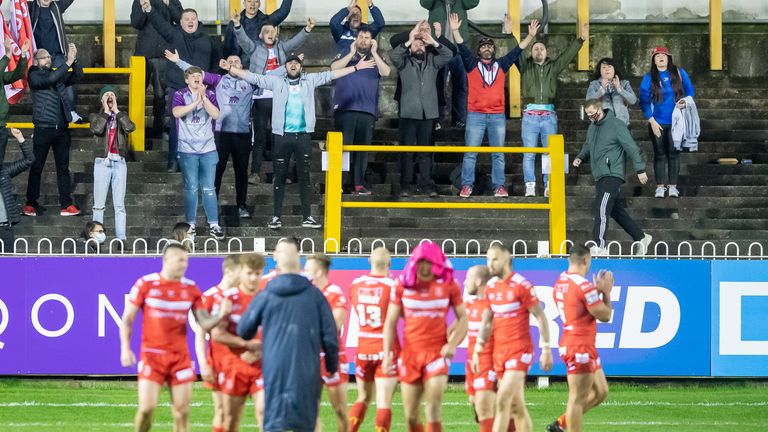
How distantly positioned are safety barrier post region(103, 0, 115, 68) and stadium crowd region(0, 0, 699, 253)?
2.77 meters

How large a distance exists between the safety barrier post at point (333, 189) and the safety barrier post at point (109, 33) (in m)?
6.98

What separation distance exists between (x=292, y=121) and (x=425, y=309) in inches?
266

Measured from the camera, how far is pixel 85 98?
24.1 meters

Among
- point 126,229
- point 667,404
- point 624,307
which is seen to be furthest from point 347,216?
point 667,404

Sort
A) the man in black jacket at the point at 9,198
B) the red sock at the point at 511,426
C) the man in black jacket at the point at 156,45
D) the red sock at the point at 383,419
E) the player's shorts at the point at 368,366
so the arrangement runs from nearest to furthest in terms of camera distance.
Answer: the red sock at the point at 383,419 < the player's shorts at the point at 368,366 < the red sock at the point at 511,426 < the man in black jacket at the point at 9,198 < the man in black jacket at the point at 156,45

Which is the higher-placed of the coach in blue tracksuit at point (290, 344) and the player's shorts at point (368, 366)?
the coach in blue tracksuit at point (290, 344)

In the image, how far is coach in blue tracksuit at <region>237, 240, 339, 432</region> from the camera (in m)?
11.7

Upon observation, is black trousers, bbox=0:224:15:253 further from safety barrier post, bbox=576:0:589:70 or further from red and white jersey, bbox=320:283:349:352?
safety barrier post, bbox=576:0:589:70

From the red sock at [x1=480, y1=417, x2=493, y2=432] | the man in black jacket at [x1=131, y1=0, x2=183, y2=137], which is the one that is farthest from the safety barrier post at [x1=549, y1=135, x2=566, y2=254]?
the man in black jacket at [x1=131, y1=0, x2=183, y2=137]

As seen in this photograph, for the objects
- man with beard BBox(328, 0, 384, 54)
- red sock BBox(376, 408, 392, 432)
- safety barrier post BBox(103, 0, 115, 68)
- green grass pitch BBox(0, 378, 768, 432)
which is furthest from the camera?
safety barrier post BBox(103, 0, 115, 68)

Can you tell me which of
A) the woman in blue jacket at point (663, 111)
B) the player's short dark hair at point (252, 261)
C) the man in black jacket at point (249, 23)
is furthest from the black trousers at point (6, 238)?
the woman in blue jacket at point (663, 111)

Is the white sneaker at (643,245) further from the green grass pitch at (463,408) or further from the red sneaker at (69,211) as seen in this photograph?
the red sneaker at (69,211)

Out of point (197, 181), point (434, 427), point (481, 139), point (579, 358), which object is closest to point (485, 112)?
point (481, 139)

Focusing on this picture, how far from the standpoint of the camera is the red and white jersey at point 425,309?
13680 millimetres
